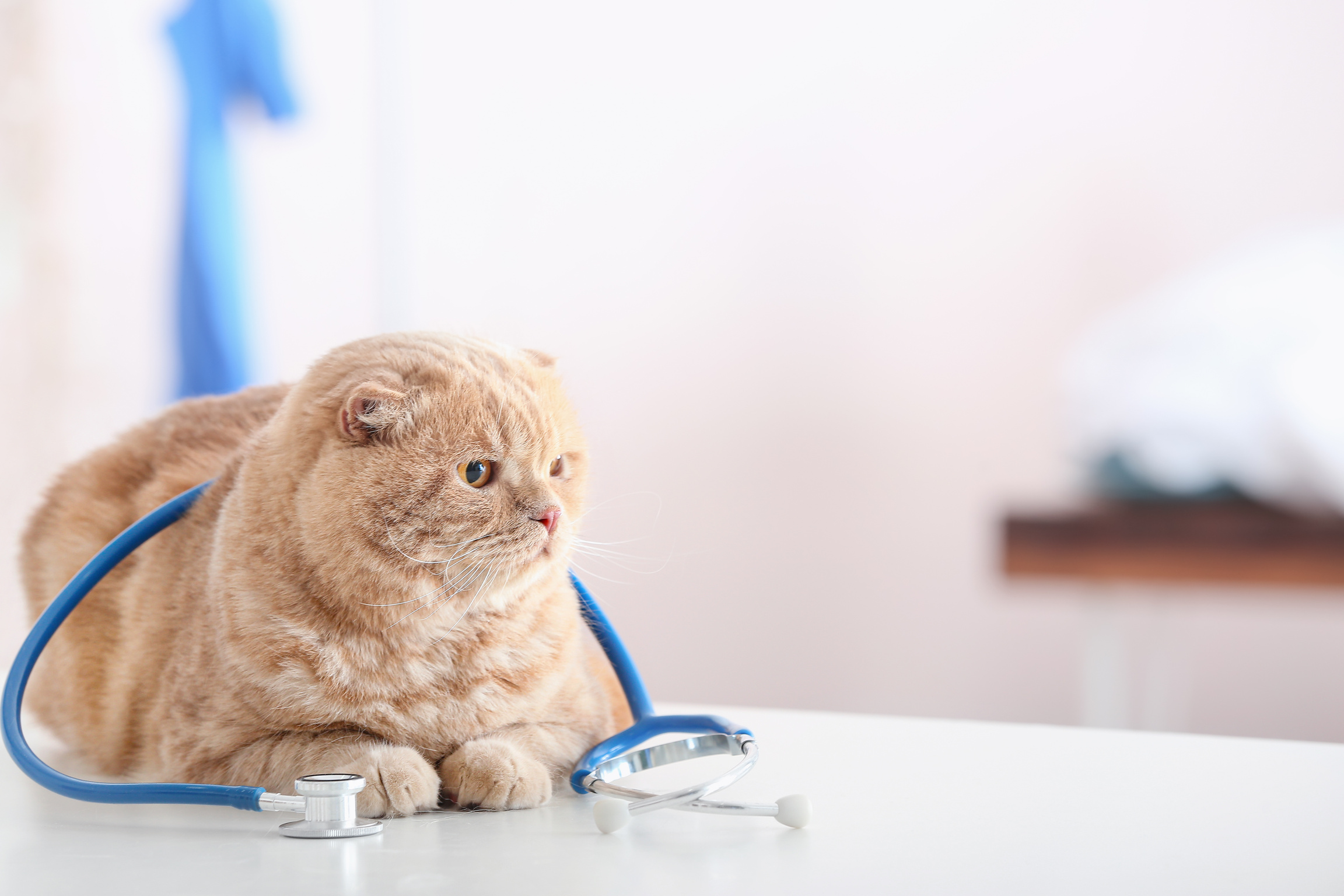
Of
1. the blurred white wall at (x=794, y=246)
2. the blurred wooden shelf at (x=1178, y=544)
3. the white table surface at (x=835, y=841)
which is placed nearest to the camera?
the white table surface at (x=835, y=841)

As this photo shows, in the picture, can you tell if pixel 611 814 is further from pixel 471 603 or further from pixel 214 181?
pixel 214 181

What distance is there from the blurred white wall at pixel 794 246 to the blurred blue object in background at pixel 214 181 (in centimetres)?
15

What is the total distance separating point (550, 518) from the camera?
631mm

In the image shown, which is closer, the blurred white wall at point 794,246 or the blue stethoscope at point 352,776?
the blue stethoscope at point 352,776

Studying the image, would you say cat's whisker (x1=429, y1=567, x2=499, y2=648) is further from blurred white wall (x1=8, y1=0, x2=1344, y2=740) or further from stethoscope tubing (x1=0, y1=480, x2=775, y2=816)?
blurred white wall (x1=8, y1=0, x2=1344, y2=740)

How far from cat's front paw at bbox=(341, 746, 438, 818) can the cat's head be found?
86 millimetres

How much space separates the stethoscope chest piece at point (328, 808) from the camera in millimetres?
553

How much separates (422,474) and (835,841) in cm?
30

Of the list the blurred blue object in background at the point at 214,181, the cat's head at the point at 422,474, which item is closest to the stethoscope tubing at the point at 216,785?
the cat's head at the point at 422,474

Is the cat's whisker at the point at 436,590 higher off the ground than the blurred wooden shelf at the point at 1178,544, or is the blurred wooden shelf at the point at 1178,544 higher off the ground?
the cat's whisker at the point at 436,590

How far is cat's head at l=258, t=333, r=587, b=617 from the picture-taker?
0.61m

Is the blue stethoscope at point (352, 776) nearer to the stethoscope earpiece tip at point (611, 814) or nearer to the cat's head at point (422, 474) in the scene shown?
the stethoscope earpiece tip at point (611, 814)

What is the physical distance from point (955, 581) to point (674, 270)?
32.8 inches

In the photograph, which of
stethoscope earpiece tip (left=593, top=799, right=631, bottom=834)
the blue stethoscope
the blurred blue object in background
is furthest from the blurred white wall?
stethoscope earpiece tip (left=593, top=799, right=631, bottom=834)
